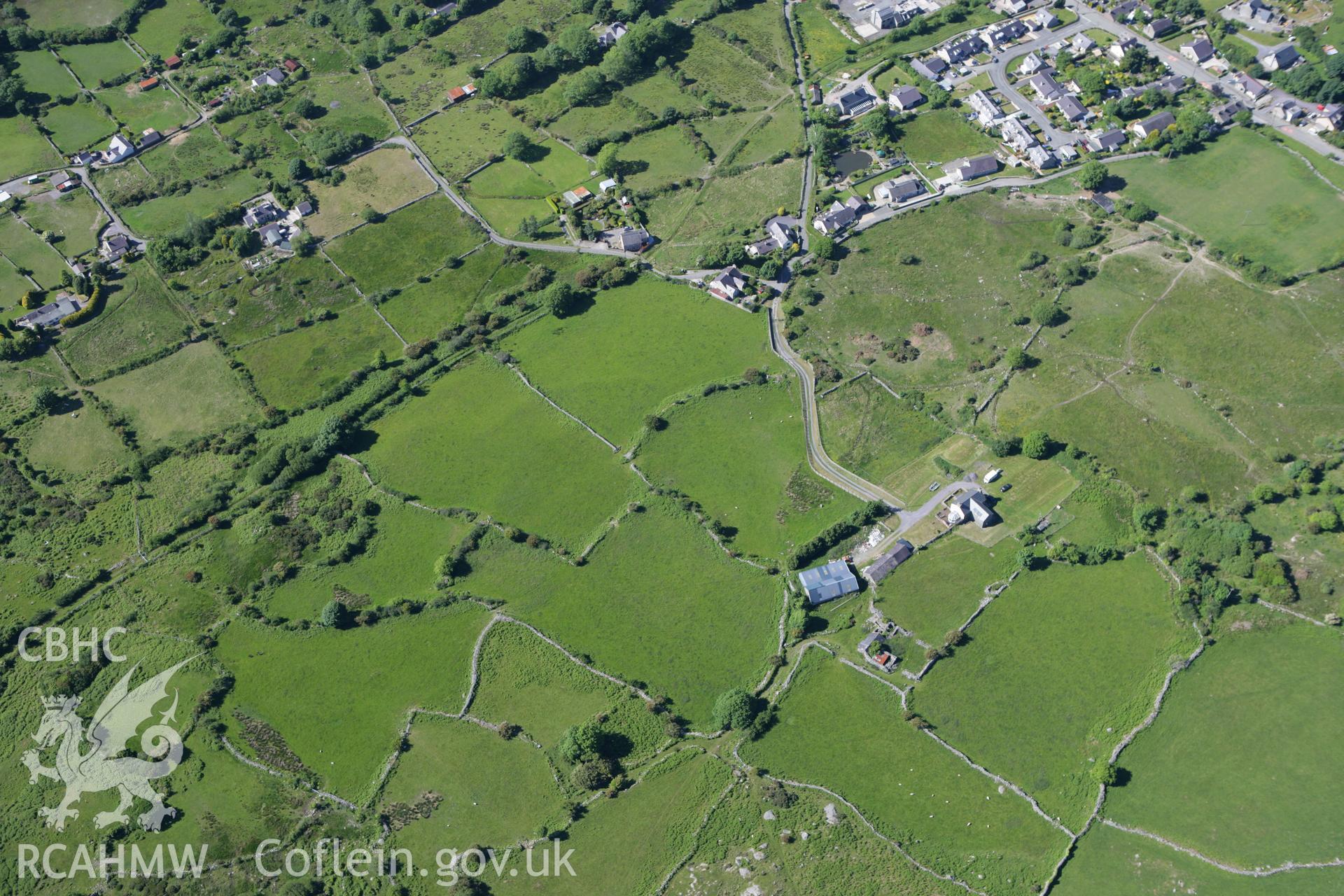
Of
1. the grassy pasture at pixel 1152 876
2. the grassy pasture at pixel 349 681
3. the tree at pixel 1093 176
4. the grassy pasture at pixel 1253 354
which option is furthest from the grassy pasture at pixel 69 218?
the grassy pasture at pixel 1152 876

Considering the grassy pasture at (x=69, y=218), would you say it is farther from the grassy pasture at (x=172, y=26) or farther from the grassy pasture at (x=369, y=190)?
the grassy pasture at (x=172, y=26)

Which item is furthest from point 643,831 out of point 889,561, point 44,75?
point 44,75

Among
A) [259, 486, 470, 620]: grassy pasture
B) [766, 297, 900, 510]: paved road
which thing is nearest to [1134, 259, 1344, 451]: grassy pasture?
[766, 297, 900, 510]: paved road

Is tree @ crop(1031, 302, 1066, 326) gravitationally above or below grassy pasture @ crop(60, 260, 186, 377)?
above

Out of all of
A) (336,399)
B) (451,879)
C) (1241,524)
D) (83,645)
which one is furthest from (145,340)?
(1241,524)

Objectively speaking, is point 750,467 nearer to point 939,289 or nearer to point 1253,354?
point 939,289

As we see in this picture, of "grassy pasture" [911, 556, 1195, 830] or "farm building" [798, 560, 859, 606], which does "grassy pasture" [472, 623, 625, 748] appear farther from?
"grassy pasture" [911, 556, 1195, 830]

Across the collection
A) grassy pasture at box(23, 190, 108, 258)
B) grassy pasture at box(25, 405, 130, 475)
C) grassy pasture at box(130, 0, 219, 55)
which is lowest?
grassy pasture at box(25, 405, 130, 475)
